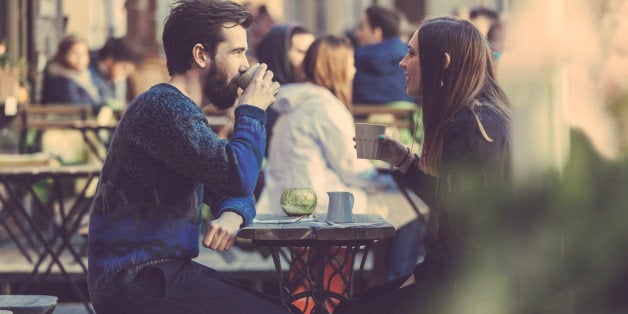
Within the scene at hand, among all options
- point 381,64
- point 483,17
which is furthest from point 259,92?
point 483,17

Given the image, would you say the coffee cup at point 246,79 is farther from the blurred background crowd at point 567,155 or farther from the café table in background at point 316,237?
the blurred background crowd at point 567,155

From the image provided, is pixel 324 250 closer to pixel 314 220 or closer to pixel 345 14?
pixel 314 220

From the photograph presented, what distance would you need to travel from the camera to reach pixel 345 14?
23.9 metres

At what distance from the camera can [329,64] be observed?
5.42 m

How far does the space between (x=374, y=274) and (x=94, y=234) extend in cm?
342

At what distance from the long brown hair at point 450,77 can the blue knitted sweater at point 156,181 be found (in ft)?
1.75

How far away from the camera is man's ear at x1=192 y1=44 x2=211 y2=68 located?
3141mm

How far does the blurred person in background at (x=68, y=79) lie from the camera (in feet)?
32.6

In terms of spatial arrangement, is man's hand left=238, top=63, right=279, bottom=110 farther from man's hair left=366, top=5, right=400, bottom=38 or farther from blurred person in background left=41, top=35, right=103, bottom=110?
blurred person in background left=41, top=35, right=103, bottom=110

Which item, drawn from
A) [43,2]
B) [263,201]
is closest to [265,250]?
[263,201]

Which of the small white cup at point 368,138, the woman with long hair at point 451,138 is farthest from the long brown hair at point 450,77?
the small white cup at point 368,138

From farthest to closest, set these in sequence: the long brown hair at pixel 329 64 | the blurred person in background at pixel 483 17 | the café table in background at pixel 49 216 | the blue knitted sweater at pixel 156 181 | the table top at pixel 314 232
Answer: the blurred person in background at pixel 483 17, the café table in background at pixel 49 216, the long brown hair at pixel 329 64, the table top at pixel 314 232, the blue knitted sweater at pixel 156 181

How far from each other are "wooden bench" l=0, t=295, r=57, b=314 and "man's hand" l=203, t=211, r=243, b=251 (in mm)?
600

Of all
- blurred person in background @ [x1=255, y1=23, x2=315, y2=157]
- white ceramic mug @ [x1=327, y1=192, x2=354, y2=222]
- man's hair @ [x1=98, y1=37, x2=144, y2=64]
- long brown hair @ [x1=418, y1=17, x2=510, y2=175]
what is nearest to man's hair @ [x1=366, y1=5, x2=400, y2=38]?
blurred person in background @ [x1=255, y1=23, x2=315, y2=157]
